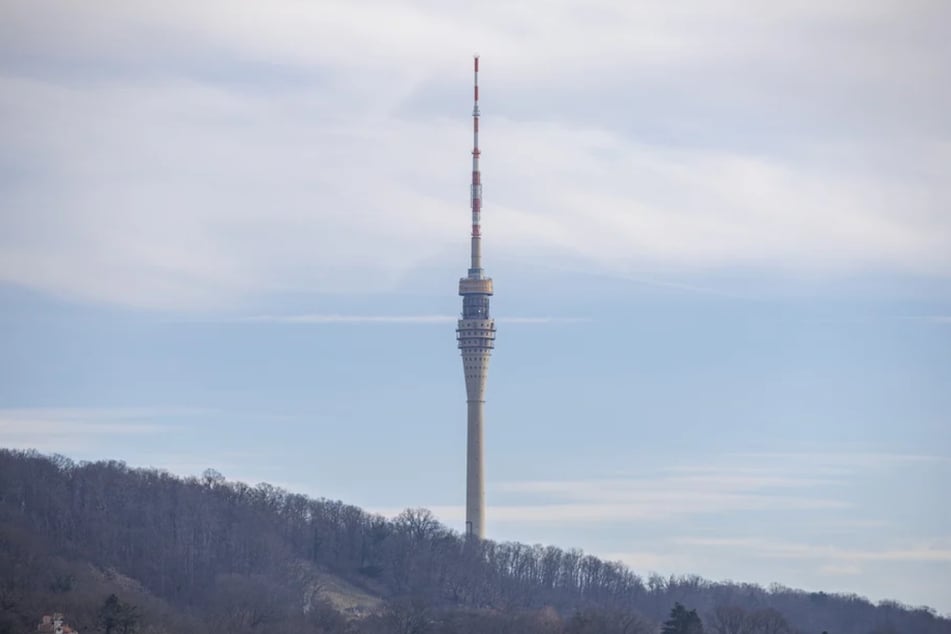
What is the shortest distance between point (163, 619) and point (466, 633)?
29447mm

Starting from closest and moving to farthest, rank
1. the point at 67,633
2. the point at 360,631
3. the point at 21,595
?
the point at 67,633, the point at 21,595, the point at 360,631

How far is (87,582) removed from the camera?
195m

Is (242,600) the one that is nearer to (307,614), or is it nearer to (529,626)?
(307,614)

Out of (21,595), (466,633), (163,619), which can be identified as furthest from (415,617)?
(21,595)

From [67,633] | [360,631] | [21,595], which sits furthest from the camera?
[360,631]

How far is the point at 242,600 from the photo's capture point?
7800 inches

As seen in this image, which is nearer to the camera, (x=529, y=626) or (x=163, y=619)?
(x=163, y=619)

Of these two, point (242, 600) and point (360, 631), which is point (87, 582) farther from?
point (360, 631)

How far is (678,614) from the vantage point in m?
174

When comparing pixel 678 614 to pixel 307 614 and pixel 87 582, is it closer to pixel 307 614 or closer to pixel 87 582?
pixel 307 614

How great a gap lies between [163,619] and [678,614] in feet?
147

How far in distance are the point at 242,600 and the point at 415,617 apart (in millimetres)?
16997

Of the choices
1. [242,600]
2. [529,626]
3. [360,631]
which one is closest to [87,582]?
[242,600]

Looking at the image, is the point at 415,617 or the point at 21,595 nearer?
the point at 21,595
